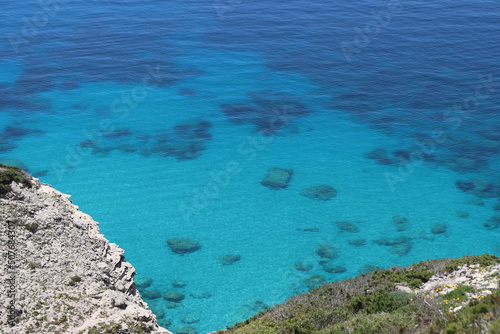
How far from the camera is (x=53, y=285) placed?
24359mm

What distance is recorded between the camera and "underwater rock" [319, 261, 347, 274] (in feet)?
117

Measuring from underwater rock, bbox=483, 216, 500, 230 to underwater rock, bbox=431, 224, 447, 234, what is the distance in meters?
3.27

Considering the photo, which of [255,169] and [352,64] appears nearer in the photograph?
[255,169]

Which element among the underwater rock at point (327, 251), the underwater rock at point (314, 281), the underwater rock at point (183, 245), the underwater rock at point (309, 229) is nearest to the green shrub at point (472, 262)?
the underwater rock at point (314, 281)

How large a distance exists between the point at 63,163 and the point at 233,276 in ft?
66.3

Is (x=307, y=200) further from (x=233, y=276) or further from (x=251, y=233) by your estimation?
(x=233, y=276)

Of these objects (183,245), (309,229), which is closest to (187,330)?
(183,245)

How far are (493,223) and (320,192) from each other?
1308 cm

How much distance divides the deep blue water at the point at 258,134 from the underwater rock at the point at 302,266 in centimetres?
37

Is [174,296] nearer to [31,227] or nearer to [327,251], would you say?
[31,227]

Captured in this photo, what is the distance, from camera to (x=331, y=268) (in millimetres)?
35812

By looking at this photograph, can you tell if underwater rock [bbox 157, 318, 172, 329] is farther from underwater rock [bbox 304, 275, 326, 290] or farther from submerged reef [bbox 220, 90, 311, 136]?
submerged reef [bbox 220, 90, 311, 136]

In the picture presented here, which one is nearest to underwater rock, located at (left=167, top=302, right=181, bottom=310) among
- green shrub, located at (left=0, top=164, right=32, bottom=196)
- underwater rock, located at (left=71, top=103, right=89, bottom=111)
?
green shrub, located at (left=0, top=164, right=32, bottom=196)

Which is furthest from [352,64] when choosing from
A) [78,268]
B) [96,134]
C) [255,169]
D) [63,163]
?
[78,268]
